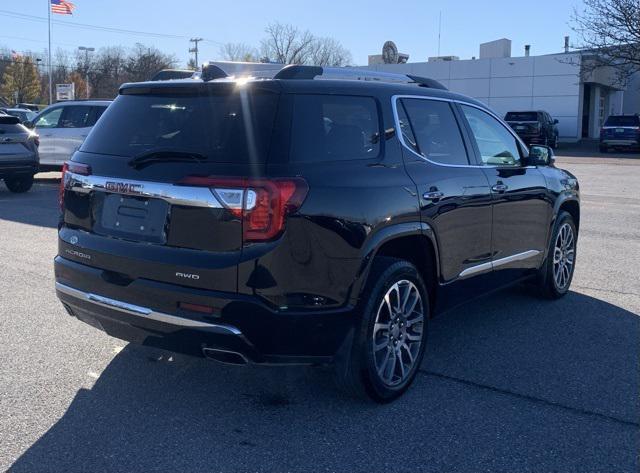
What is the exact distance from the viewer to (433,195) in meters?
4.39

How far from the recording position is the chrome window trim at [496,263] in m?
4.89

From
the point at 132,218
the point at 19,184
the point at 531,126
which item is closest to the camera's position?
the point at 132,218

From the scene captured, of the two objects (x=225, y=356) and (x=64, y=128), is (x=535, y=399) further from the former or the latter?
(x=64, y=128)

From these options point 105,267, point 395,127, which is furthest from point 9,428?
point 395,127

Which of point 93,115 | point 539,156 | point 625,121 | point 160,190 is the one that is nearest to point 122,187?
point 160,190

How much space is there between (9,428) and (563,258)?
16.3ft

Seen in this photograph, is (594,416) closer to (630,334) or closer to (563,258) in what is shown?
(630,334)

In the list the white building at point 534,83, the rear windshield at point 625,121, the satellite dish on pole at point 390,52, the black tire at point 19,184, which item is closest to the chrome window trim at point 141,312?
the black tire at point 19,184

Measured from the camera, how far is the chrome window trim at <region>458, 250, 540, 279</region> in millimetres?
4891

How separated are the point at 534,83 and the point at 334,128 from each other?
43.3 m

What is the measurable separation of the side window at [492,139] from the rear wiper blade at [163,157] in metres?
2.42

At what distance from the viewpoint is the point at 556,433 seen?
148 inches

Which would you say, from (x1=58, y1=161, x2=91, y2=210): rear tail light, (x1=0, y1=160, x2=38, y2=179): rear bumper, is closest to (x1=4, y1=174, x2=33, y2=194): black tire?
(x1=0, y1=160, x2=38, y2=179): rear bumper

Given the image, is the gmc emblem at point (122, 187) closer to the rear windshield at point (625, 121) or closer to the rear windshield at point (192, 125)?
the rear windshield at point (192, 125)
